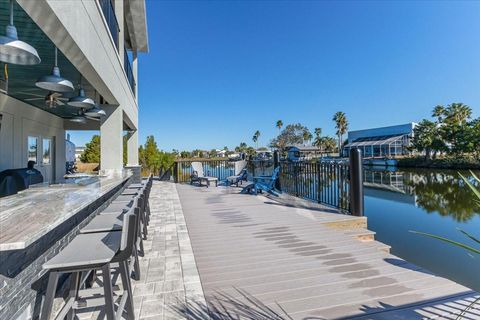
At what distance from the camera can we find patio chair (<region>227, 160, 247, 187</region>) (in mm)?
9923

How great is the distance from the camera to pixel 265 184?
7898 mm

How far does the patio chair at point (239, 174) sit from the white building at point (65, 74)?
12.2 ft

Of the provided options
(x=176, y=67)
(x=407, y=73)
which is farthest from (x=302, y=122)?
(x=176, y=67)

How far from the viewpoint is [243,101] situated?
33812 mm

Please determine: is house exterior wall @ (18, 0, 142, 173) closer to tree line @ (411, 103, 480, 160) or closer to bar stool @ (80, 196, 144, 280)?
bar stool @ (80, 196, 144, 280)

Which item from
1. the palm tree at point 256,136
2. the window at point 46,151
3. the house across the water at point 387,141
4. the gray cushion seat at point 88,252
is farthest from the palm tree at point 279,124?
the gray cushion seat at point 88,252

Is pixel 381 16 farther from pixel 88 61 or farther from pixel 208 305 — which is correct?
pixel 208 305

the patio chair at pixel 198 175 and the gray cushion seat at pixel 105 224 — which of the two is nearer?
the gray cushion seat at pixel 105 224

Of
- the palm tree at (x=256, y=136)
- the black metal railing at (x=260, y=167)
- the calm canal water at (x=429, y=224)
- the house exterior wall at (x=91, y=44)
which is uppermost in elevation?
the palm tree at (x=256, y=136)

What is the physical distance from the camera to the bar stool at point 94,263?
1.65 metres

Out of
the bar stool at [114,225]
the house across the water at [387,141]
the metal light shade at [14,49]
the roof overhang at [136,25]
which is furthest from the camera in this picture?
the house across the water at [387,141]

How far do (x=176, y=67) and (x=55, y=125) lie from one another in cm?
1177

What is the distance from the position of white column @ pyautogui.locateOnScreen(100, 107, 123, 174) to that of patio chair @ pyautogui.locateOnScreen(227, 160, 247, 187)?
15.2ft

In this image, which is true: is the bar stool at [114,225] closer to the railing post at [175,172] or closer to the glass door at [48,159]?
the glass door at [48,159]
